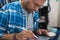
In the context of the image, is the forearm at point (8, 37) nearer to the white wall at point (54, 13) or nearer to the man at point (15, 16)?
the man at point (15, 16)

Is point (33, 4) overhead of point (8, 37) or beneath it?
overhead

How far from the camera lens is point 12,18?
104 cm

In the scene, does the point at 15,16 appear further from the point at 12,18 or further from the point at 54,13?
the point at 54,13

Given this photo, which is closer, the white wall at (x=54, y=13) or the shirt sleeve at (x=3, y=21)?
the shirt sleeve at (x=3, y=21)

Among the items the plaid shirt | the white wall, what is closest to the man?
the plaid shirt

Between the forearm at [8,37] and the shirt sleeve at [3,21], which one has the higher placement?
the shirt sleeve at [3,21]

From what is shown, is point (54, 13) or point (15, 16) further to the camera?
point (54, 13)

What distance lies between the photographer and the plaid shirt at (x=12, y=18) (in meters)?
1.03

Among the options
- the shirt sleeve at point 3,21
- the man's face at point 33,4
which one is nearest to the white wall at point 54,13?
the man's face at point 33,4

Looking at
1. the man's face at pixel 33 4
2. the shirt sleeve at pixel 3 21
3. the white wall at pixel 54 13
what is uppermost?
the man's face at pixel 33 4

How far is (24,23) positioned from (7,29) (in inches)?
5.3

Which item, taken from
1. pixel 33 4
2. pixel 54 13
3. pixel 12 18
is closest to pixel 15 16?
pixel 12 18

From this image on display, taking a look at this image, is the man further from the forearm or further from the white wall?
the white wall

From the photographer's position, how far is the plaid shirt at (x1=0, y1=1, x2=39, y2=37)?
1032 millimetres
